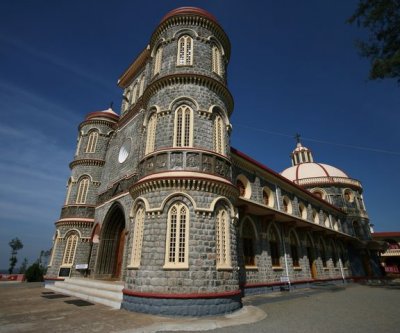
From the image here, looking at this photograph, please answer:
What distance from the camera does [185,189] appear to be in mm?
10625

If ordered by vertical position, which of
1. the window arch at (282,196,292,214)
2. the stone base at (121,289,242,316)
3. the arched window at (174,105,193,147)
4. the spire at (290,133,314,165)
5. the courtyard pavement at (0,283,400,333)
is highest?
the spire at (290,133,314,165)

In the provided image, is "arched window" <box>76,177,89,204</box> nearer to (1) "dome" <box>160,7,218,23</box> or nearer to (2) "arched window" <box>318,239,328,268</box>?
(1) "dome" <box>160,7,218,23</box>

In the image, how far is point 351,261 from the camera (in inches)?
1166

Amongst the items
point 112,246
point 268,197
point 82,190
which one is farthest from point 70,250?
point 268,197

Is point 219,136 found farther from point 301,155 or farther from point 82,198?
point 301,155

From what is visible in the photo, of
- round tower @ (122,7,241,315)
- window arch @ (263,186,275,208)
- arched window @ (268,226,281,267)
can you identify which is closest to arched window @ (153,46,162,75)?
round tower @ (122,7,241,315)

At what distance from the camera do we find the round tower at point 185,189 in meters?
9.42

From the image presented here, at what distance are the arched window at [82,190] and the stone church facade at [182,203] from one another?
9 centimetres

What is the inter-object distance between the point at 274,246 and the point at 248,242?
3291 mm

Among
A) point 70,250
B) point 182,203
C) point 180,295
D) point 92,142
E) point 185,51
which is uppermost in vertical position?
point 185,51

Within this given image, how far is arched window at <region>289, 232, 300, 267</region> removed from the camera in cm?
1962

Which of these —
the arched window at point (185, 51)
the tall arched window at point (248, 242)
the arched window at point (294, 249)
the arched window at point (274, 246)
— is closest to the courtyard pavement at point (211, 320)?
the tall arched window at point (248, 242)

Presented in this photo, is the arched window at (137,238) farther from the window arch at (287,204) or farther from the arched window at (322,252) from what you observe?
the arched window at (322,252)

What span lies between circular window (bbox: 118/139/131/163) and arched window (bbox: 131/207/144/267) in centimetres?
759
